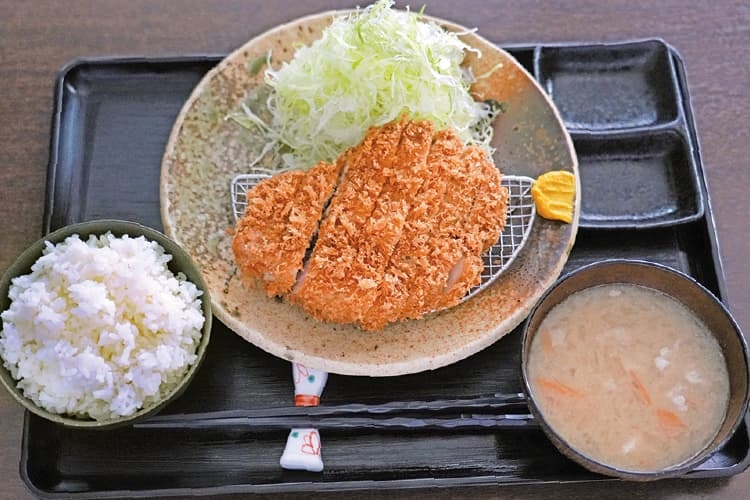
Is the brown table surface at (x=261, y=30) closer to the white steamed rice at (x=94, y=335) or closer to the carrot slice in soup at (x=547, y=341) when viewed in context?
the white steamed rice at (x=94, y=335)

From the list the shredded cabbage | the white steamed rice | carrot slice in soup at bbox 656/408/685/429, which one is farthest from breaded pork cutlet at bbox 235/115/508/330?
carrot slice in soup at bbox 656/408/685/429

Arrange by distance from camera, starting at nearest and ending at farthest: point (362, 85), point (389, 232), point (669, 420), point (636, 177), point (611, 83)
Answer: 1. point (669, 420)
2. point (389, 232)
3. point (362, 85)
4. point (636, 177)
5. point (611, 83)

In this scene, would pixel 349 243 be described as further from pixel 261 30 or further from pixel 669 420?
pixel 261 30

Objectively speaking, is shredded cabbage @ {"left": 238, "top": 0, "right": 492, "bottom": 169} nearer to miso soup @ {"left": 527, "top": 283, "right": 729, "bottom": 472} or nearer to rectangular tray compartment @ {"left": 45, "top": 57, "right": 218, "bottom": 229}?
rectangular tray compartment @ {"left": 45, "top": 57, "right": 218, "bottom": 229}

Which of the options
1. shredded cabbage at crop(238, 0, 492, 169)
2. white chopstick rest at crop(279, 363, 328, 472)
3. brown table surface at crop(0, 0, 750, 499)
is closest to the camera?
white chopstick rest at crop(279, 363, 328, 472)

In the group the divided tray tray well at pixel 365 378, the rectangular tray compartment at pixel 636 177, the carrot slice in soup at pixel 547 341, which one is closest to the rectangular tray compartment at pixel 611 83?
the divided tray tray well at pixel 365 378

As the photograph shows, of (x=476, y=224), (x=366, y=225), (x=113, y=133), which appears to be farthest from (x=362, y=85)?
(x=113, y=133)

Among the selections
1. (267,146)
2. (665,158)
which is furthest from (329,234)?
(665,158)
